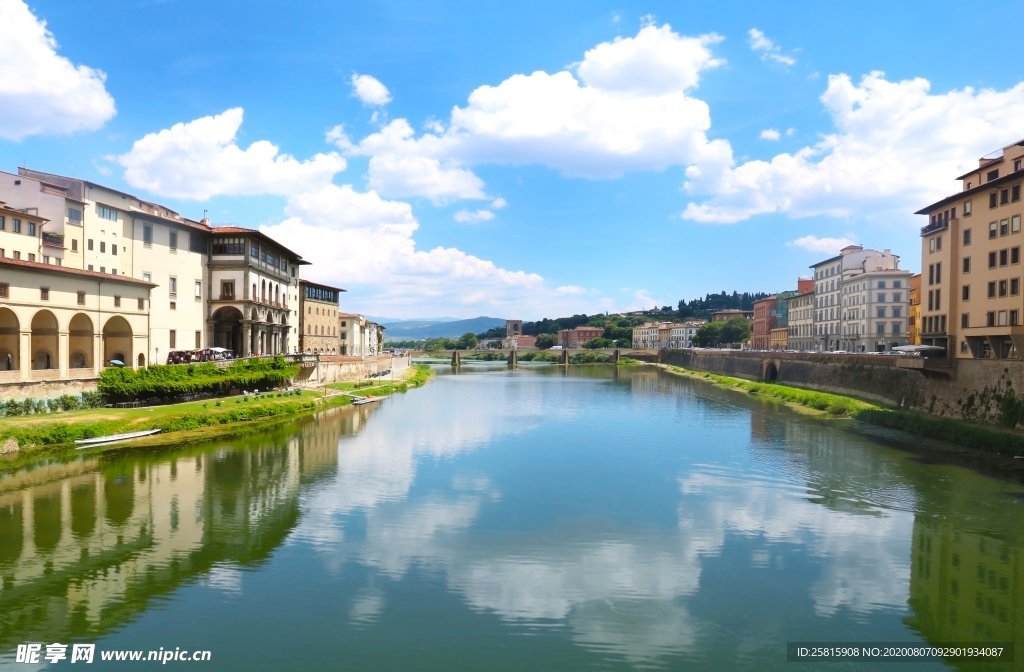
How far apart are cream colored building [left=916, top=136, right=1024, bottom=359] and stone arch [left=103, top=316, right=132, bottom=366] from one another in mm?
50560

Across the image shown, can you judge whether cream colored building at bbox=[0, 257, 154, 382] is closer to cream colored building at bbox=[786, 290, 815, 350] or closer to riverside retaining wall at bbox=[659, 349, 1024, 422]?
riverside retaining wall at bbox=[659, 349, 1024, 422]

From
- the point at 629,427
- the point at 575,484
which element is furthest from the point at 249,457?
the point at 629,427

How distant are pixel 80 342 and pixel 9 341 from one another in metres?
4.90

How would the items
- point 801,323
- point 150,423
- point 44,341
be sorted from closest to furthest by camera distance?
point 150,423 → point 44,341 → point 801,323

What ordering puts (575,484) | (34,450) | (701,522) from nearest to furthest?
(701,522)
(575,484)
(34,450)

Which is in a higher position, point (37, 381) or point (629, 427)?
point (37, 381)

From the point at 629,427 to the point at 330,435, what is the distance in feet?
63.2

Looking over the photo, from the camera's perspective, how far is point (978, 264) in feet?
115

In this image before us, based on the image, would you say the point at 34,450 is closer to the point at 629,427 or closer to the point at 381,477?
the point at 381,477

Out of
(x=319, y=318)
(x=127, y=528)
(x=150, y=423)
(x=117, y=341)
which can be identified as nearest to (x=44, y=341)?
(x=117, y=341)

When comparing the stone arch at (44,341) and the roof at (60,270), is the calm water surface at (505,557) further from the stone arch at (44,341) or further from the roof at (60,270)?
the stone arch at (44,341)

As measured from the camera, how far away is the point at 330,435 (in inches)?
1443

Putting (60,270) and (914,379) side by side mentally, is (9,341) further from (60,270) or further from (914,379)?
(914,379)

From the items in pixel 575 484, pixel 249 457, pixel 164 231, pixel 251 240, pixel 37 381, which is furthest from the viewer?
pixel 251 240
